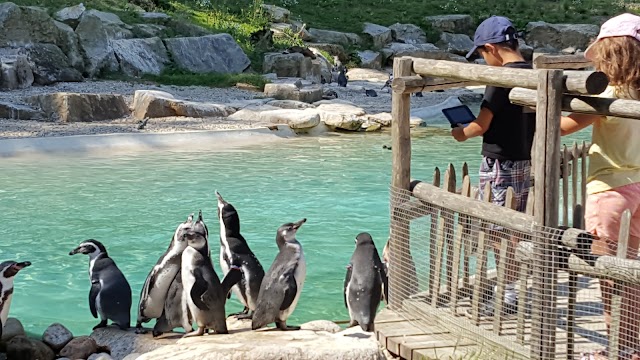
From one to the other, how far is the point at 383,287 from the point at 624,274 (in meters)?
2.06

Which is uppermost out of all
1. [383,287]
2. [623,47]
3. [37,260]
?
[623,47]

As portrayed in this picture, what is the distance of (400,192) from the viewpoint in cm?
408

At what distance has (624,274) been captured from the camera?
9.93ft

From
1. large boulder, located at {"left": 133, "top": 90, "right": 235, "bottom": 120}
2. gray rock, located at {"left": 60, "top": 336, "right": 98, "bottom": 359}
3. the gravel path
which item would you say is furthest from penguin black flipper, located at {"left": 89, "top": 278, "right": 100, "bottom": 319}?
large boulder, located at {"left": 133, "top": 90, "right": 235, "bottom": 120}

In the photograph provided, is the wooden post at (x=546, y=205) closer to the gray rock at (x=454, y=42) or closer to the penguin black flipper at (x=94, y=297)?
the penguin black flipper at (x=94, y=297)

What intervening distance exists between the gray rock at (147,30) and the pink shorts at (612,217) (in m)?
16.3

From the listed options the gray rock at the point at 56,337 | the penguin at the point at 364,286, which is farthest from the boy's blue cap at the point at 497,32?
the gray rock at the point at 56,337

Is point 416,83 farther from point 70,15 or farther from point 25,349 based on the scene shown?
point 70,15

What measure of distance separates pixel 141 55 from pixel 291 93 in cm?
361

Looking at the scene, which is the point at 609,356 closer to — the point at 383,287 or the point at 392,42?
the point at 383,287

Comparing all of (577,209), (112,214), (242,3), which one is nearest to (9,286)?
(577,209)

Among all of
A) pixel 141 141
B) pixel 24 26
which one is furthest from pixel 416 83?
pixel 24 26

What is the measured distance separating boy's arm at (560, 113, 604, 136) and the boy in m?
0.60

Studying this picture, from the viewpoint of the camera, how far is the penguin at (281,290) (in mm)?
4535
